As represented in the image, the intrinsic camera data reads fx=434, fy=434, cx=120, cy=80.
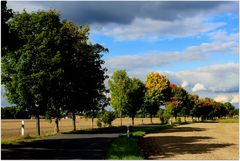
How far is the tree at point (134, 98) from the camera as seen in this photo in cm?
8856

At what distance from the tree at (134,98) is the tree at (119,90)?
87cm

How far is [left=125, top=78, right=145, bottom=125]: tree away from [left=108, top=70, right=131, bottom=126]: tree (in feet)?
2.86

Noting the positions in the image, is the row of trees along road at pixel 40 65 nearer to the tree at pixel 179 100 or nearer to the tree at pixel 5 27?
the tree at pixel 5 27

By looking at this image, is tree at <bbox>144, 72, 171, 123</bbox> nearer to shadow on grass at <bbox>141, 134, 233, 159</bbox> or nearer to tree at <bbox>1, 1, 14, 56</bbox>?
shadow on grass at <bbox>141, 134, 233, 159</bbox>

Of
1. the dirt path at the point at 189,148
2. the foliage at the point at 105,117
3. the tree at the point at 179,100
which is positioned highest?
the tree at the point at 179,100

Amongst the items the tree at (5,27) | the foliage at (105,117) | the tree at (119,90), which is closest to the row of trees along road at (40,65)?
the tree at (5,27)

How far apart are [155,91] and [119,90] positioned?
1305 centimetres

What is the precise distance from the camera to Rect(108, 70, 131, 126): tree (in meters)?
87.7

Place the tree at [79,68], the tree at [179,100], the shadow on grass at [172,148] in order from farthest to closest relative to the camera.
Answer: the tree at [179,100], the tree at [79,68], the shadow on grass at [172,148]

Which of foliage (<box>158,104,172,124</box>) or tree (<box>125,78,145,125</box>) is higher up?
tree (<box>125,78,145,125</box>)

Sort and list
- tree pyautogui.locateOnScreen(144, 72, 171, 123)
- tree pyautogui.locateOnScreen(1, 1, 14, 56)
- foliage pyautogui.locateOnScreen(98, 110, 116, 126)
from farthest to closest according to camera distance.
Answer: tree pyautogui.locateOnScreen(144, 72, 171, 123) < foliage pyautogui.locateOnScreen(98, 110, 116, 126) < tree pyautogui.locateOnScreen(1, 1, 14, 56)

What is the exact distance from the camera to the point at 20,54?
39000 mm

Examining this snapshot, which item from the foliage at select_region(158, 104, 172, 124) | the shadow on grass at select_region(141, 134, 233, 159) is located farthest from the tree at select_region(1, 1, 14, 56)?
the foliage at select_region(158, 104, 172, 124)

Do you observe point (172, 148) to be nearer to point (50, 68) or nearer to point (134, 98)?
point (50, 68)
